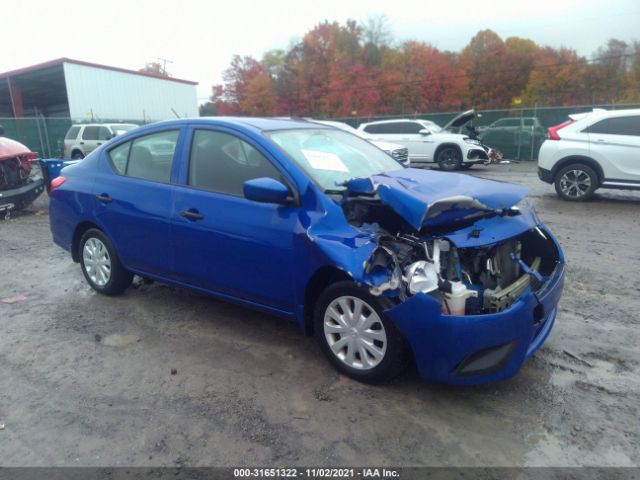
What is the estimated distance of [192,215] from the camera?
12.7ft

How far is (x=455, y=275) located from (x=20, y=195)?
8.85 meters

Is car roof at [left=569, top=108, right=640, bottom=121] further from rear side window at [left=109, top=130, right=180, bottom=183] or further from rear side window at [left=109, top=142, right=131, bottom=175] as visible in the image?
rear side window at [left=109, top=142, right=131, bottom=175]

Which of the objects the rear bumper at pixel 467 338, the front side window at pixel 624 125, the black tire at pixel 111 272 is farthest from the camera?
the front side window at pixel 624 125

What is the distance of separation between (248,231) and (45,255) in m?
4.46

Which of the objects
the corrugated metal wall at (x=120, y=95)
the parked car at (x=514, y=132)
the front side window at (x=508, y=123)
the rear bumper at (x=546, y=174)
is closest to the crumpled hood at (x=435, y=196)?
the rear bumper at (x=546, y=174)

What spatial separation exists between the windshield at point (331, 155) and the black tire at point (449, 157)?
12586mm

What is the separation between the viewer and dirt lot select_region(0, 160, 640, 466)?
8.77 feet

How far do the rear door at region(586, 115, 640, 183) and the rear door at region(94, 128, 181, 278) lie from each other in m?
8.19

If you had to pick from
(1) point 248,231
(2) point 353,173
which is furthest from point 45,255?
(2) point 353,173

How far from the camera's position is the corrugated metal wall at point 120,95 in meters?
27.9

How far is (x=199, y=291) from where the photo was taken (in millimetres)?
4078

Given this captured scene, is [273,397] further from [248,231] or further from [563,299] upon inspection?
[563,299]

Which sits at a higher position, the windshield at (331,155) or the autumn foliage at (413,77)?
the autumn foliage at (413,77)

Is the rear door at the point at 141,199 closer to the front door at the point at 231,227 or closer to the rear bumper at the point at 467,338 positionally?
the front door at the point at 231,227
